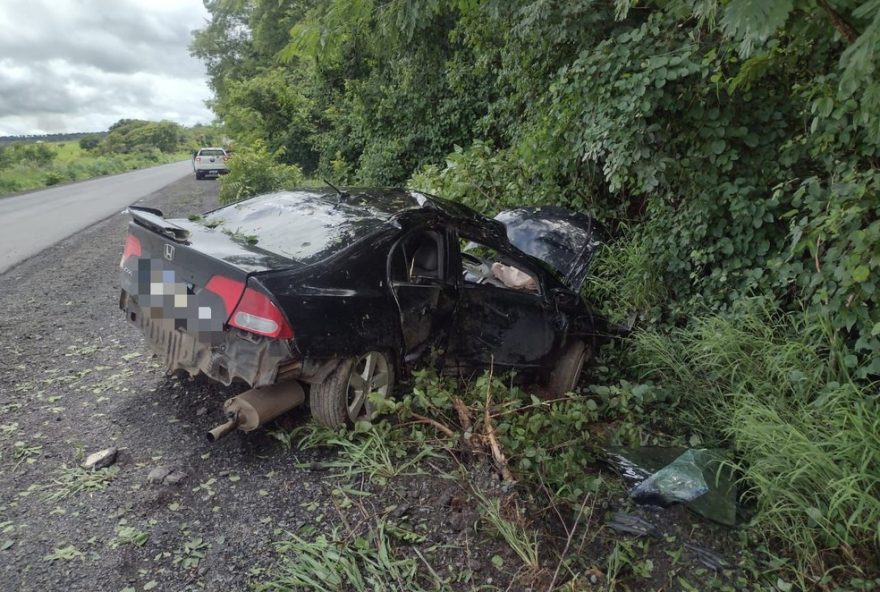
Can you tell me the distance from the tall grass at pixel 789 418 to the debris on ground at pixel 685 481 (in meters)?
0.14

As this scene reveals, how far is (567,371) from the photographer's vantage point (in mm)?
4777

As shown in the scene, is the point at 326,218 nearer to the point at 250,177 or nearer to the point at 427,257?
the point at 427,257

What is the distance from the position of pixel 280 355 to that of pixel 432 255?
1322mm

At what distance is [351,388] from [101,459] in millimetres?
1349

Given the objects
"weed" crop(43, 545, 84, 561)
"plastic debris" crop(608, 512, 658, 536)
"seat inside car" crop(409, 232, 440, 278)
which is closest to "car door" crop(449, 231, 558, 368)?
"seat inside car" crop(409, 232, 440, 278)

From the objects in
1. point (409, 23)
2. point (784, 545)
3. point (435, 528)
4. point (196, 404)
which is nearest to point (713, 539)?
point (784, 545)

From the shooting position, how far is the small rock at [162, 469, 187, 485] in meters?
2.87

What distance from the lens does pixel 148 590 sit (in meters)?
2.23

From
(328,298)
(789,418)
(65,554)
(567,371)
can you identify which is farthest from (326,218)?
(789,418)

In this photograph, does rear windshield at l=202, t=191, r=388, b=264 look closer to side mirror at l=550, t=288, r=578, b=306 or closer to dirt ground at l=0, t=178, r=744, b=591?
dirt ground at l=0, t=178, r=744, b=591

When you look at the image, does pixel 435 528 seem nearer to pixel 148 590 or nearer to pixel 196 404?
pixel 148 590

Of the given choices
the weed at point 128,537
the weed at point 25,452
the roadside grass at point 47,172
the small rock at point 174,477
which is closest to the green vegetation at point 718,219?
the small rock at point 174,477

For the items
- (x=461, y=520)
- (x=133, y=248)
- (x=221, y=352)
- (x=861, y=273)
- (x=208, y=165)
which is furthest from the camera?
(x=208, y=165)

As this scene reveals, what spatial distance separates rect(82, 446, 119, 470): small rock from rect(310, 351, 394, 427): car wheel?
1.07 metres
